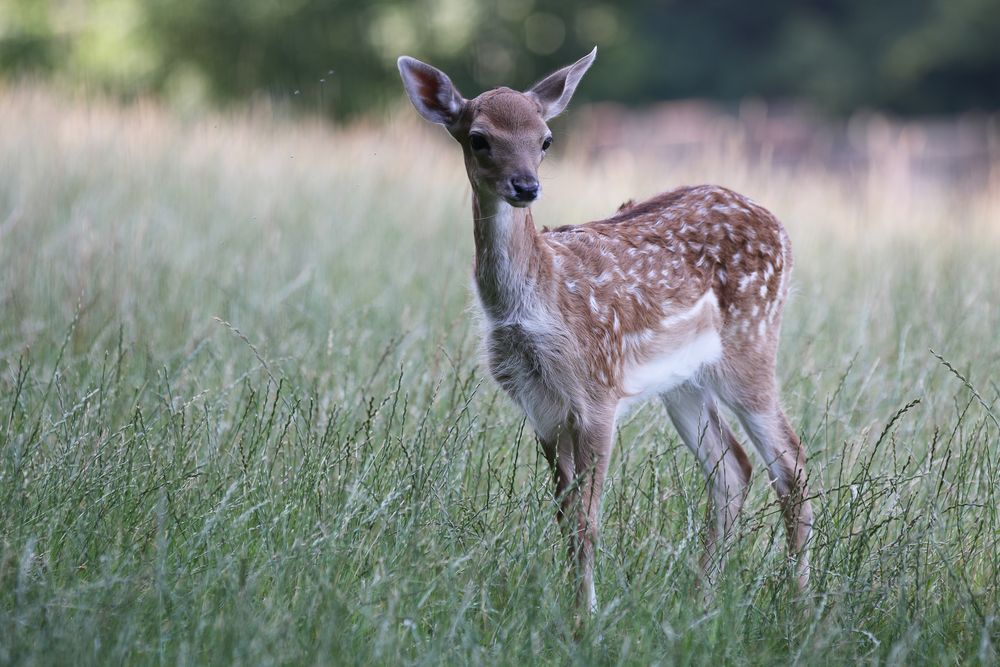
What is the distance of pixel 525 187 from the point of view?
358 cm

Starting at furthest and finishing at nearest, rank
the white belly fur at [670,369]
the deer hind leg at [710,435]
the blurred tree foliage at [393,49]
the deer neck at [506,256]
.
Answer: the blurred tree foliage at [393,49], the deer hind leg at [710,435], the white belly fur at [670,369], the deer neck at [506,256]

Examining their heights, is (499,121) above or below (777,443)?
above

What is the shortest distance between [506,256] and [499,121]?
407 mm

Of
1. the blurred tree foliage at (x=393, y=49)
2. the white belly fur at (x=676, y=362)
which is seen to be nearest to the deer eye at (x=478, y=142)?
the white belly fur at (x=676, y=362)

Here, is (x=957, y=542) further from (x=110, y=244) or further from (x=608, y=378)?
(x=110, y=244)

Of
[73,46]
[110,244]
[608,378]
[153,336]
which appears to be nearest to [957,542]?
[608,378]

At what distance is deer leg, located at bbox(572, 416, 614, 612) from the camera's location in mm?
3590

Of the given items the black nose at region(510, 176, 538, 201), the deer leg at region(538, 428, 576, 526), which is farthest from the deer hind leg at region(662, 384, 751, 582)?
the black nose at region(510, 176, 538, 201)

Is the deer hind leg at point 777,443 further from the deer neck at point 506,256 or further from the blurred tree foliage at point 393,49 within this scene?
the blurred tree foliage at point 393,49

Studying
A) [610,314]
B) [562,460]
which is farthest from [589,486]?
[610,314]

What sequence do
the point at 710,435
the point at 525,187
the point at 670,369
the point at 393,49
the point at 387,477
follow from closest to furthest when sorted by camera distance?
1. the point at 525,187
2. the point at 387,477
3. the point at 670,369
4. the point at 710,435
5. the point at 393,49

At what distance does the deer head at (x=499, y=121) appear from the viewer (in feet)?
12.1

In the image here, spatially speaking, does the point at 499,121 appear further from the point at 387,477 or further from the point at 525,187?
the point at 387,477

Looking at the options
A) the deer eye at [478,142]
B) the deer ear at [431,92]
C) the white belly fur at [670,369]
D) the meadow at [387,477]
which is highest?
the deer ear at [431,92]
